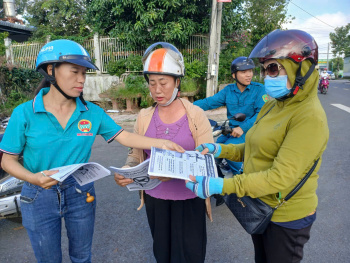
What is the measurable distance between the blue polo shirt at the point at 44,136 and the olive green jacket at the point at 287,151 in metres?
1.01

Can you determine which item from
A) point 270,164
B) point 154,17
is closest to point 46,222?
point 270,164

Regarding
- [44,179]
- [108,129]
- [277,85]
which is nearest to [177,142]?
[108,129]

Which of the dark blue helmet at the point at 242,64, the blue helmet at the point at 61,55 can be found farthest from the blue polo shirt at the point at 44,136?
the dark blue helmet at the point at 242,64

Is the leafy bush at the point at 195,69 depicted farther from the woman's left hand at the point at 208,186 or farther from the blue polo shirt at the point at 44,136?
the woman's left hand at the point at 208,186

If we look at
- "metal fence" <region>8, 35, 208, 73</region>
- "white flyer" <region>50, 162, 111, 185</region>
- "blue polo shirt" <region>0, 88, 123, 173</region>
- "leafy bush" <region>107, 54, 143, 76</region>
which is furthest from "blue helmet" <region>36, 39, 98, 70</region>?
"metal fence" <region>8, 35, 208, 73</region>

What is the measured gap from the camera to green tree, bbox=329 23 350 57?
4959 cm

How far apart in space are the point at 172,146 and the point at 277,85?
2.62 ft

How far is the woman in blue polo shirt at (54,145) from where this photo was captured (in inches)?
63.5

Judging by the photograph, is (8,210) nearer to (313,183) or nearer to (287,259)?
(287,259)

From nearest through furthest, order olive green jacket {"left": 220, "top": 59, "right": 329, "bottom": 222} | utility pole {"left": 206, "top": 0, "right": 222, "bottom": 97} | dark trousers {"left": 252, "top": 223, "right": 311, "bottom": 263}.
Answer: olive green jacket {"left": 220, "top": 59, "right": 329, "bottom": 222} < dark trousers {"left": 252, "top": 223, "right": 311, "bottom": 263} < utility pole {"left": 206, "top": 0, "right": 222, "bottom": 97}

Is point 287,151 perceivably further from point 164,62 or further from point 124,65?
point 124,65

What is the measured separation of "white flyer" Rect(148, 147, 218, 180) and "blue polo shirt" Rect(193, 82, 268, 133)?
1533 mm

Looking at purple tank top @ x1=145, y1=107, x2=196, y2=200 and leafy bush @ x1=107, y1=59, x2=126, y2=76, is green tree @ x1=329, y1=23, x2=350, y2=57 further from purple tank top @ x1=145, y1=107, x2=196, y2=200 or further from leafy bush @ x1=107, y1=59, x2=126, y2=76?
purple tank top @ x1=145, y1=107, x2=196, y2=200

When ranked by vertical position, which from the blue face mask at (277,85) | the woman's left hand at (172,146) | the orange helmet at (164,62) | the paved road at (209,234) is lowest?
the paved road at (209,234)
